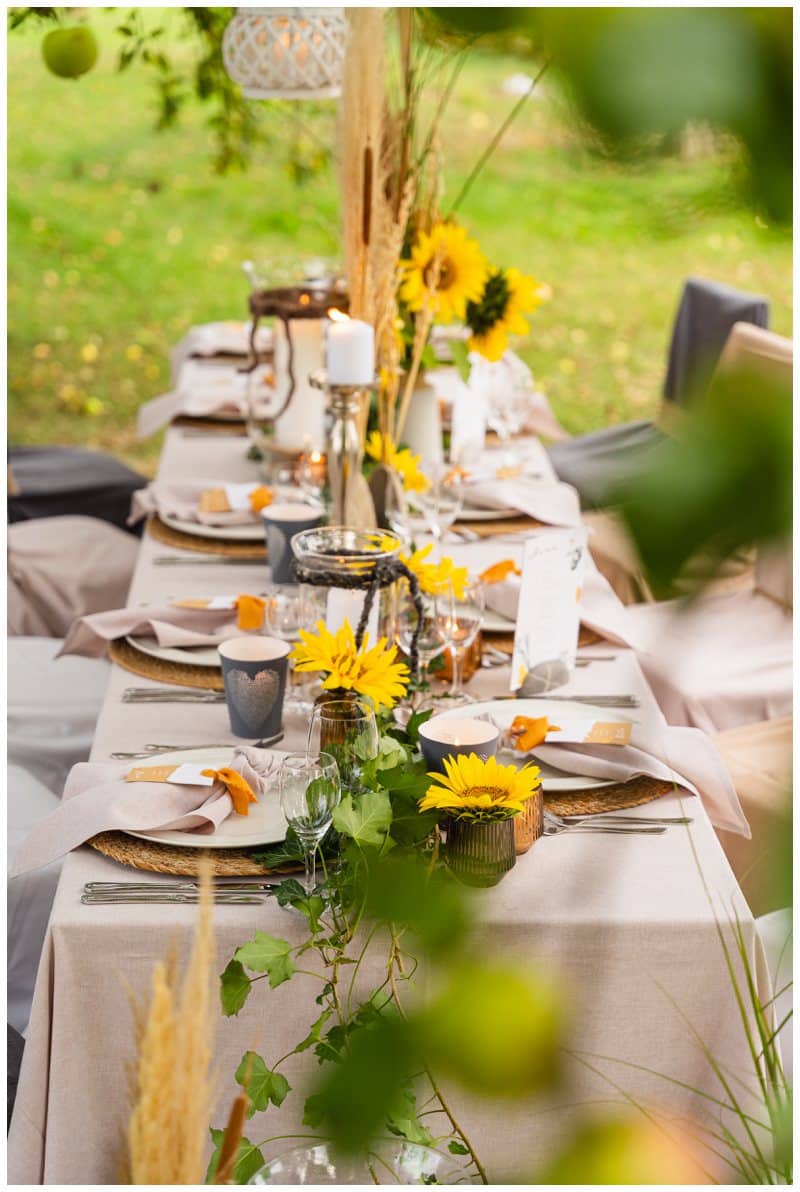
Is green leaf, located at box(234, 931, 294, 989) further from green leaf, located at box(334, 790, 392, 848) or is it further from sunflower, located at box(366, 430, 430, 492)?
sunflower, located at box(366, 430, 430, 492)

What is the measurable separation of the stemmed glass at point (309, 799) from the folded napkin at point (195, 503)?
1.06 m

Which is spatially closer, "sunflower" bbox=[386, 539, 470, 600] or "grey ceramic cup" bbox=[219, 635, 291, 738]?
"grey ceramic cup" bbox=[219, 635, 291, 738]

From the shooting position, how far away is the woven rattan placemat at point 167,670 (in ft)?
5.14

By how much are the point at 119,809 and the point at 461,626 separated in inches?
19.1

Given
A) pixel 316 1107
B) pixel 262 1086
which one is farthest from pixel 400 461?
pixel 316 1107

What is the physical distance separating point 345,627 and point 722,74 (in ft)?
3.67

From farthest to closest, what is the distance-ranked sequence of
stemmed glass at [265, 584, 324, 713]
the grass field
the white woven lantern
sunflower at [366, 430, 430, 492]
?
1. the grass field
2. the white woven lantern
3. sunflower at [366, 430, 430, 492]
4. stemmed glass at [265, 584, 324, 713]

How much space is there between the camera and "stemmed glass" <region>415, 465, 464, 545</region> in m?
2.08

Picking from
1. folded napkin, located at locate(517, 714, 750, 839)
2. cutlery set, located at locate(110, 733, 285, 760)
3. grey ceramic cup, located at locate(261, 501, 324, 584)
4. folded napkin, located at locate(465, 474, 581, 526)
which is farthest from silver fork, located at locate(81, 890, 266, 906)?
folded napkin, located at locate(465, 474, 581, 526)

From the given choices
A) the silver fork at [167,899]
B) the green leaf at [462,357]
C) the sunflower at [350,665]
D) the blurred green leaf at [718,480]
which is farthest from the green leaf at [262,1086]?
the green leaf at [462,357]

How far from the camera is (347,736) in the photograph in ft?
3.91

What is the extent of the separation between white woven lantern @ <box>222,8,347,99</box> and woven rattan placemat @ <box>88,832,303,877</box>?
5.28 ft

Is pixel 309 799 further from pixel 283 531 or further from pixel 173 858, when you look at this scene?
pixel 283 531

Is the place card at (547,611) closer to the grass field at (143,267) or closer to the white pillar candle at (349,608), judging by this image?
the white pillar candle at (349,608)
